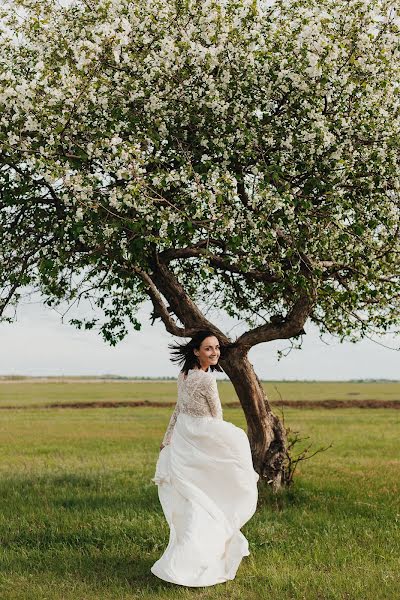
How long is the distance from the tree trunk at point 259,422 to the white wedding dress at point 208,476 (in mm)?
5507

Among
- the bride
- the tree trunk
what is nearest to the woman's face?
the bride

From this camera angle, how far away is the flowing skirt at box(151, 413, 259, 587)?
10.3 metres

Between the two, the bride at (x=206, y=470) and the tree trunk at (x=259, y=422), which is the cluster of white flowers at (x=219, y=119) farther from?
the tree trunk at (x=259, y=422)

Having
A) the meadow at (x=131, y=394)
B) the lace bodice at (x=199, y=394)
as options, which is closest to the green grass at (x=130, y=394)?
the meadow at (x=131, y=394)

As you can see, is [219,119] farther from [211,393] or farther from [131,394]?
[131,394]

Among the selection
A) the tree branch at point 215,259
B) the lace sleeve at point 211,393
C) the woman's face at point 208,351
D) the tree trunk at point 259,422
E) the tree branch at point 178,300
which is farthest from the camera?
the tree trunk at point 259,422

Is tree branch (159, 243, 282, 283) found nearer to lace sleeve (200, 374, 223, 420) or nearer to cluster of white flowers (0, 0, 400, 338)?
cluster of white flowers (0, 0, 400, 338)

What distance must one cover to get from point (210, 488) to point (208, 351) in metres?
1.94

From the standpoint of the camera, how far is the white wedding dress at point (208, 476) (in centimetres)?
1039

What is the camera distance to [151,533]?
13266 millimetres

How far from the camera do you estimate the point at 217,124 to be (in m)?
13.2

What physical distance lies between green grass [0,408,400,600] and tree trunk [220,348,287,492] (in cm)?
58

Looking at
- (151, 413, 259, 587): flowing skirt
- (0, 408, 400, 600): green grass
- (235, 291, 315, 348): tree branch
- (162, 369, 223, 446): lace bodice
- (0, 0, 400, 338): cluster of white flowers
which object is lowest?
(0, 408, 400, 600): green grass

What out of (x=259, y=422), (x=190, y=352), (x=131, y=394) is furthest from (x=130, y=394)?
(x=190, y=352)
